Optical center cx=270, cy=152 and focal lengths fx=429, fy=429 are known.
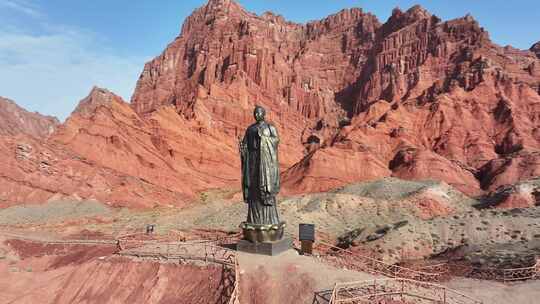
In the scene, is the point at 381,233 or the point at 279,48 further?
the point at 279,48

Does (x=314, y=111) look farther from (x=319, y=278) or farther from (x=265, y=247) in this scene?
(x=319, y=278)

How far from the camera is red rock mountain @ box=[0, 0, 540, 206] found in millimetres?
55250

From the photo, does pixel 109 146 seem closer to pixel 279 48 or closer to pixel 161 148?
pixel 161 148

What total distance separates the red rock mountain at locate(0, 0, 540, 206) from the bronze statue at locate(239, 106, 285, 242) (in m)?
34.0

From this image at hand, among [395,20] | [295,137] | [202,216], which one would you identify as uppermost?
[395,20]

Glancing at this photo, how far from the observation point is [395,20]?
13625cm

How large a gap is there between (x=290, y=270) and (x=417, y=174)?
53.5m

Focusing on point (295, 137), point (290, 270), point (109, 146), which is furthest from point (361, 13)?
point (290, 270)

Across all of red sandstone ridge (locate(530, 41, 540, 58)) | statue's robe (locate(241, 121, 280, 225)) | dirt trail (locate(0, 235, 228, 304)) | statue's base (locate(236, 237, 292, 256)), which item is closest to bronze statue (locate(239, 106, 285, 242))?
statue's robe (locate(241, 121, 280, 225))

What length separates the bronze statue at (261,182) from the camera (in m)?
15.8

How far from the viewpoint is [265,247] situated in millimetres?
15523

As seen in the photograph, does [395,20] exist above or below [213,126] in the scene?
above

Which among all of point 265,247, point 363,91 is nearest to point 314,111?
point 363,91

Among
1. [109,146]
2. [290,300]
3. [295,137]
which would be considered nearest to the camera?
[290,300]
